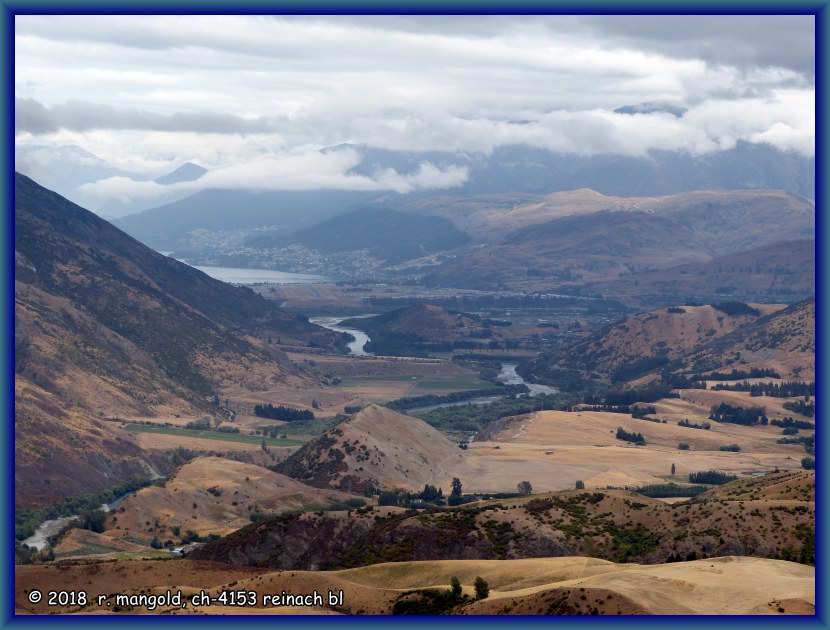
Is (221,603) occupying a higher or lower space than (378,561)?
higher

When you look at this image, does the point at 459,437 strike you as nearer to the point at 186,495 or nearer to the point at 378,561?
the point at 186,495

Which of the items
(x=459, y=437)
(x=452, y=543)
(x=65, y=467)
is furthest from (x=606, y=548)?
(x=459, y=437)

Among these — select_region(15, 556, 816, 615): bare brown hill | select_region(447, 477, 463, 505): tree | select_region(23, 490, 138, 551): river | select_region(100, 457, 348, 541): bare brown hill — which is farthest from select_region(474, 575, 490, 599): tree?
select_region(447, 477, 463, 505): tree

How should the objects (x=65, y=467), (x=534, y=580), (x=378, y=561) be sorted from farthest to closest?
(x=65, y=467)
(x=378, y=561)
(x=534, y=580)

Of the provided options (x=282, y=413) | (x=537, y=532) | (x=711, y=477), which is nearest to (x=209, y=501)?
(x=537, y=532)

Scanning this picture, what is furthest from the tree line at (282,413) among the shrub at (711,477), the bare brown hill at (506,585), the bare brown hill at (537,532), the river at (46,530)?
the bare brown hill at (506,585)

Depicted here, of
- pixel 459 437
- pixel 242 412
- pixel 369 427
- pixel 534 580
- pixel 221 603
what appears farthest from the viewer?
pixel 242 412

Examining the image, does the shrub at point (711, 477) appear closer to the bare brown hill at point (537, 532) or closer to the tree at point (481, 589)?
the bare brown hill at point (537, 532)
